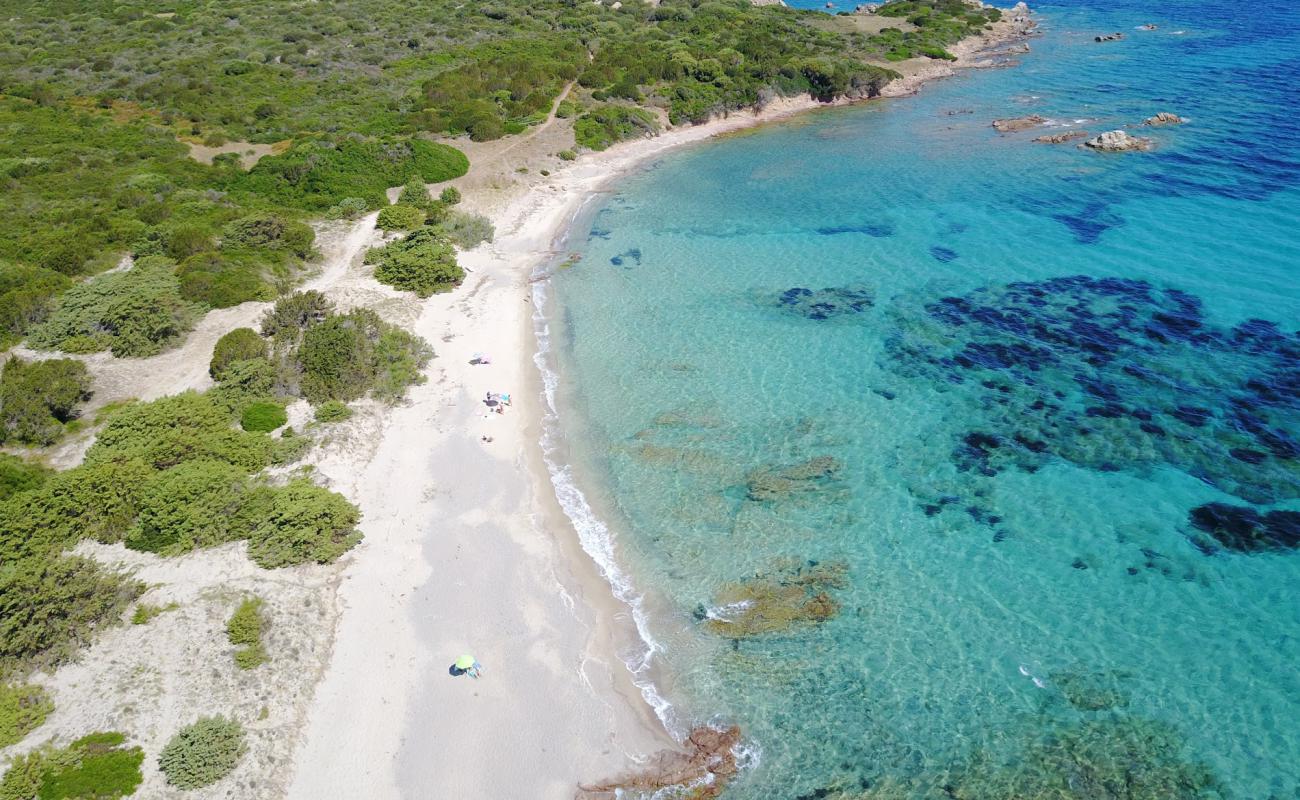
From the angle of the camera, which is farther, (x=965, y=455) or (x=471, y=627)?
(x=965, y=455)

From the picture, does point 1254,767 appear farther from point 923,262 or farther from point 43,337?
point 43,337

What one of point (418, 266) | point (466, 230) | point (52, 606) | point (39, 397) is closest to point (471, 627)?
point (52, 606)

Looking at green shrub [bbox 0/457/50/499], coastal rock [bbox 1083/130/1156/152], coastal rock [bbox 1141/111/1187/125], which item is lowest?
green shrub [bbox 0/457/50/499]

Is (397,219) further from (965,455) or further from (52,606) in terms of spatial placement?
(965,455)

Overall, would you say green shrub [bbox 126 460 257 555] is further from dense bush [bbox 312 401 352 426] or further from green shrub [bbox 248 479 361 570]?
dense bush [bbox 312 401 352 426]

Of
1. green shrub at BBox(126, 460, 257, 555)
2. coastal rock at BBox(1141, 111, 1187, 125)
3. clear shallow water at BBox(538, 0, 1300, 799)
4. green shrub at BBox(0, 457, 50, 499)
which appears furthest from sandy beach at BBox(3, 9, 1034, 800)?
coastal rock at BBox(1141, 111, 1187, 125)

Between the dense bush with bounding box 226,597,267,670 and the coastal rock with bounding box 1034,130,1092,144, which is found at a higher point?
the coastal rock with bounding box 1034,130,1092,144

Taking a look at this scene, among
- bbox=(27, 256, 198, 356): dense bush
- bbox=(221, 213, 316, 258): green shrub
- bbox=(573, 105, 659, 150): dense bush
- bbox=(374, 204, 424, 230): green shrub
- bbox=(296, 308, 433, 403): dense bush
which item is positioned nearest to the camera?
bbox=(296, 308, 433, 403): dense bush

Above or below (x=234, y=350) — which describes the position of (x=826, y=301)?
below
